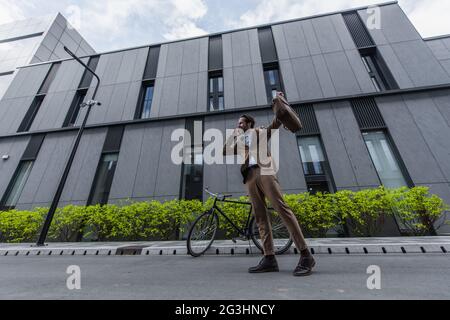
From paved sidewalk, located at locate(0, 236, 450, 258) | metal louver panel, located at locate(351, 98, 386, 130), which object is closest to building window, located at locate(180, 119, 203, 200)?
paved sidewalk, located at locate(0, 236, 450, 258)

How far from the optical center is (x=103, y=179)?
8297mm

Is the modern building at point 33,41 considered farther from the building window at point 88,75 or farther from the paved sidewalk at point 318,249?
the paved sidewalk at point 318,249

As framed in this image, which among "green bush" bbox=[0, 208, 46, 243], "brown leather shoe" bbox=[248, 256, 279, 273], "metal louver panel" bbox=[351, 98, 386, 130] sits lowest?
"brown leather shoe" bbox=[248, 256, 279, 273]

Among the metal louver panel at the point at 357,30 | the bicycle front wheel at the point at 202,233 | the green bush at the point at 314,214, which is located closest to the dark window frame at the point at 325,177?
the green bush at the point at 314,214

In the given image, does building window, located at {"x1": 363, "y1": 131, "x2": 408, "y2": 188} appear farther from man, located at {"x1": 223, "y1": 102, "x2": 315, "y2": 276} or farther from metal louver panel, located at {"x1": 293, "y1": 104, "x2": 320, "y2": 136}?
man, located at {"x1": 223, "y1": 102, "x2": 315, "y2": 276}

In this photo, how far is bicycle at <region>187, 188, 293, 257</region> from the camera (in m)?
3.42

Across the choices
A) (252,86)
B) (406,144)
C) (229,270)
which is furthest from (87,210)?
(406,144)

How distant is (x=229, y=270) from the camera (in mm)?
2428

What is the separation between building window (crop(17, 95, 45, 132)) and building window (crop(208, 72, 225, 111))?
10.1m

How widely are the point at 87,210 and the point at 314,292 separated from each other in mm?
7679

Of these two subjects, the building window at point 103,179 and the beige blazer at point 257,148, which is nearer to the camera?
the beige blazer at point 257,148

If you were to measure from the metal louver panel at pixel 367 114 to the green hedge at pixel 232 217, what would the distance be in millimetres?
2730

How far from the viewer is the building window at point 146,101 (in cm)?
995

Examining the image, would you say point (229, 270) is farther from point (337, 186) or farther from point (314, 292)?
point (337, 186)
